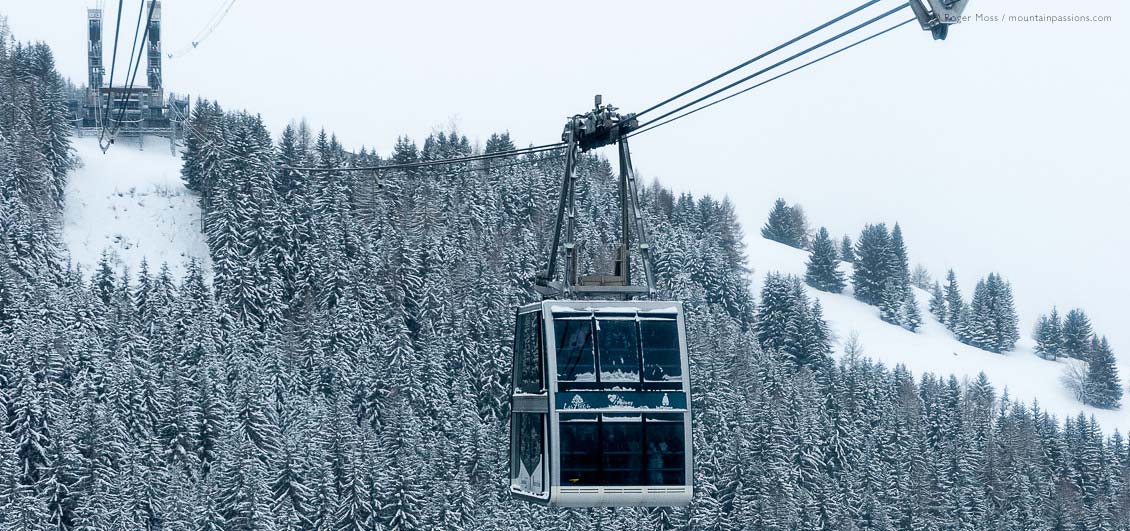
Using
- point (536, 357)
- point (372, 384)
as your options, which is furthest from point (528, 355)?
point (372, 384)

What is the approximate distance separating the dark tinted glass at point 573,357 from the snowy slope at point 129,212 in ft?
A: 381

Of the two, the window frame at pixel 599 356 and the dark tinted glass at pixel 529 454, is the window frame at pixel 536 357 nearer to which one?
the window frame at pixel 599 356

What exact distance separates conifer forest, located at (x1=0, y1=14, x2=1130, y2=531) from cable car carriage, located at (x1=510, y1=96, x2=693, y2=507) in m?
43.7

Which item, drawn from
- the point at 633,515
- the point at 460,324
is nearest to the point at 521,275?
the point at 460,324

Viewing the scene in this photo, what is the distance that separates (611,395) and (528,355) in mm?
2340

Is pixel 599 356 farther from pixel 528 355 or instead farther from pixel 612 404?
pixel 528 355

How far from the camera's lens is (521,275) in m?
142

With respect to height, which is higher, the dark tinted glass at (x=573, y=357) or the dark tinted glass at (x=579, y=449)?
the dark tinted glass at (x=573, y=357)

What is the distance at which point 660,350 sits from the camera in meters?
26.8

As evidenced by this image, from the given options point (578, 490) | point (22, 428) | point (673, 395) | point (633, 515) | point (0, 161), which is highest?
point (0, 161)

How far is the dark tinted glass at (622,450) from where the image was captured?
26.5 m

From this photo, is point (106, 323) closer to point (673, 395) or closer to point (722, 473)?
point (722, 473)

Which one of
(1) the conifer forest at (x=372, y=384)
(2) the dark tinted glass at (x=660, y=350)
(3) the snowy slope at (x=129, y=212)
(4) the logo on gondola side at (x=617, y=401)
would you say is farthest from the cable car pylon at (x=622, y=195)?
(3) the snowy slope at (x=129, y=212)

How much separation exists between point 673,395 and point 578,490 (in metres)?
2.51
